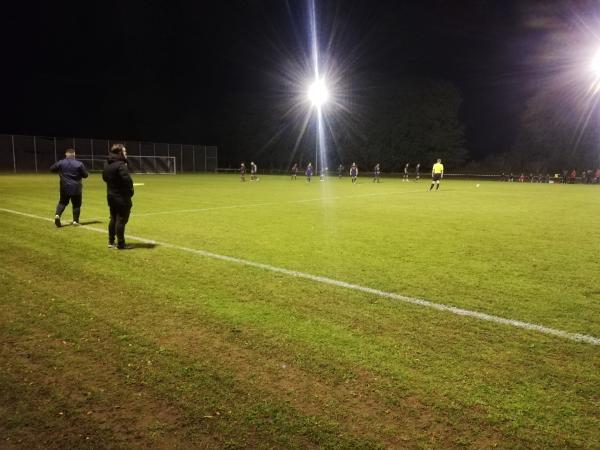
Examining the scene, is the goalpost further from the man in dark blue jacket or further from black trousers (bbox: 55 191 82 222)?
the man in dark blue jacket

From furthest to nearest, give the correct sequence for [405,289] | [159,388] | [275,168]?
[275,168]
[405,289]
[159,388]

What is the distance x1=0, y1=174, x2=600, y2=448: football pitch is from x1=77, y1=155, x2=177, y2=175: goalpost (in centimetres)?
4742

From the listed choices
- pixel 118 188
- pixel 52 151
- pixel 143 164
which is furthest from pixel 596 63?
pixel 52 151

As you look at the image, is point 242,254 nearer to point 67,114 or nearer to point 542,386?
point 542,386

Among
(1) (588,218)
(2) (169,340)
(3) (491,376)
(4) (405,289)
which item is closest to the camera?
(3) (491,376)

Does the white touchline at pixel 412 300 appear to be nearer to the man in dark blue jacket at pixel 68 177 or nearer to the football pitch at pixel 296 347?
the football pitch at pixel 296 347

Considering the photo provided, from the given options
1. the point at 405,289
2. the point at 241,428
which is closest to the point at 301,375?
the point at 241,428

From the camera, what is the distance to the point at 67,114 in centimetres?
7850

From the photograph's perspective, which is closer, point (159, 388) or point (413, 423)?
point (413, 423)

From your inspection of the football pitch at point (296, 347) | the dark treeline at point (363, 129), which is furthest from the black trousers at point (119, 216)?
the dark treeline at point (363, 129)

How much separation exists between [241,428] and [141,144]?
61.5 meters

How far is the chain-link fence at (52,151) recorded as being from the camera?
1934 inches

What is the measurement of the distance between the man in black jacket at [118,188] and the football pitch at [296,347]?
54cm

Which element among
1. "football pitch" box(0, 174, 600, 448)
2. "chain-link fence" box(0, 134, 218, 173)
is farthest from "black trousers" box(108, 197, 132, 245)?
"chain-link fence" box(0, 134, 218, 173)
